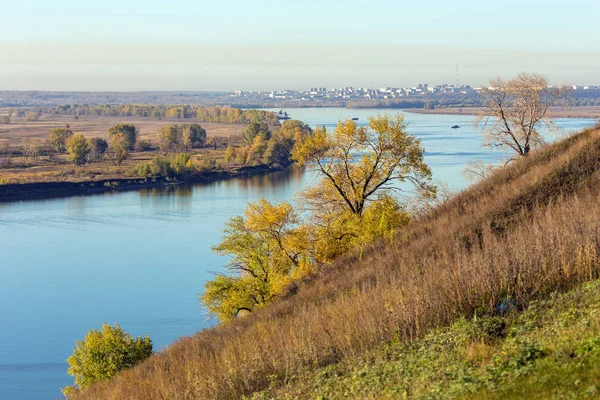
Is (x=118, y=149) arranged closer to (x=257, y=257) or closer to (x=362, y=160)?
(x=257, y=257)

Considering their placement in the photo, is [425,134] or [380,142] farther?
[425,134]

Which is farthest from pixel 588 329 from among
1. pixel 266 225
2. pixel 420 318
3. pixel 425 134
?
pixel 425 134

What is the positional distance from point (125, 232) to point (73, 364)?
2143cm

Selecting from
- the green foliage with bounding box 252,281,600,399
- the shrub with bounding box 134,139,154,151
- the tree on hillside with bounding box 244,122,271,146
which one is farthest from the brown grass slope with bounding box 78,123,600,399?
the shrub with bounding box 134,139,154,151

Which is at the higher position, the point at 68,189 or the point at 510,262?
the point at 510,262

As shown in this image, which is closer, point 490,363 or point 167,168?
point 490,363

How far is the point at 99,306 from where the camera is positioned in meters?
28.2

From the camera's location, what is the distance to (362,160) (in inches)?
815

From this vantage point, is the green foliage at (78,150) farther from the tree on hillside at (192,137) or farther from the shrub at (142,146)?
the tree on hillside at (192,137)

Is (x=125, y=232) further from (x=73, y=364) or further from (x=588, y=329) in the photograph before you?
(x=588, y=329)

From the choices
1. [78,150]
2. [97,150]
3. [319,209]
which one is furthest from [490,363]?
[97,150]

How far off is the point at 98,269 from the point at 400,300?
26.8 meters

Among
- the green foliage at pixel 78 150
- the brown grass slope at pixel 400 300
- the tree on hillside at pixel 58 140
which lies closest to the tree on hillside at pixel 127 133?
the tree on hillside at pixel 58 140

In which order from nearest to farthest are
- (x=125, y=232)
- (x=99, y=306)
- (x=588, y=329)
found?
(x=588, y=329) < (x=99, y=306) < (x=125, y=232)
